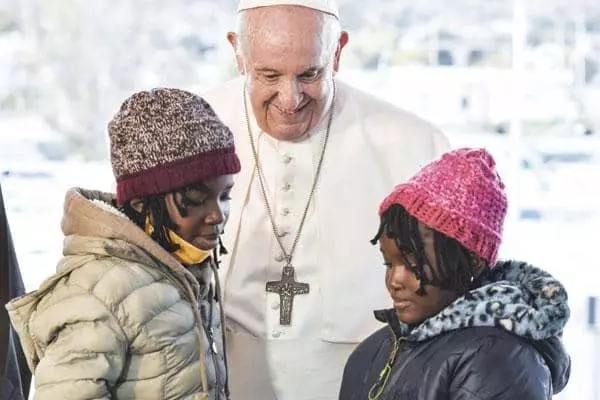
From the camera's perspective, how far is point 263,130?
6.66ft

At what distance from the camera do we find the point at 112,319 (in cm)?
144

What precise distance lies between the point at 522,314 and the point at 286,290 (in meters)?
0.70

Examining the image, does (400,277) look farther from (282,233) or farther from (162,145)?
(282,233)

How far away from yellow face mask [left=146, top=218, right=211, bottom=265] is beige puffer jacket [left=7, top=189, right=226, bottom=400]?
0.9 inches

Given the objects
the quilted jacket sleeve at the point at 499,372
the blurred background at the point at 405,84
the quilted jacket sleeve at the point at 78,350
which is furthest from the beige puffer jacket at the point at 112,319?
the blurred background at the point at 405,84

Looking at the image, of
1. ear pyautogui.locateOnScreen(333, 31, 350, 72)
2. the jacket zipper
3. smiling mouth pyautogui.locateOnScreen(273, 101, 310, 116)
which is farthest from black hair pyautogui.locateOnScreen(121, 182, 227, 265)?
ear pyautogui.locateOnScreen(333, 31, 350, 72)

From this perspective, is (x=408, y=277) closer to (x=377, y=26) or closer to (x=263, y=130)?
(x=263, y=130)

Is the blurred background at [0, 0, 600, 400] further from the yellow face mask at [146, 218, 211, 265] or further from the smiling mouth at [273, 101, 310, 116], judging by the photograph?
the yellow face mask at [146, 218, 211, 265]

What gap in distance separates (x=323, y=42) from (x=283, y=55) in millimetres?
96

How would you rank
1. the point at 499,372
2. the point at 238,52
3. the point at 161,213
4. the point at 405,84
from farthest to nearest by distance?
1. the point at 405,84
2. the point at 238,52
3. the point at 161,213
4. the point at 499,372

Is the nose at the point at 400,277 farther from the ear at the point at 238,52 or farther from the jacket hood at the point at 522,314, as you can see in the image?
the ear at the point at 238,52

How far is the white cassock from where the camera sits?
1.99 meters

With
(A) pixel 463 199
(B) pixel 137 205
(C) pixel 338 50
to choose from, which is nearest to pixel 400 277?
(A) pixel 463 199

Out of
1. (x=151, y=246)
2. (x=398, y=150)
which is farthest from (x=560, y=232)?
(x=151, y=246)
